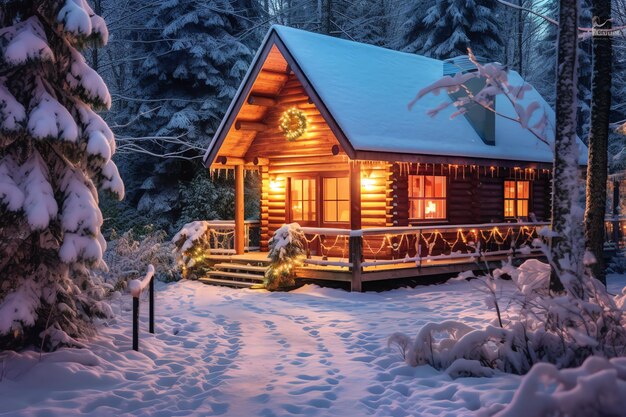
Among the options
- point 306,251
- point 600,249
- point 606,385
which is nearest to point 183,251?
point 306,251

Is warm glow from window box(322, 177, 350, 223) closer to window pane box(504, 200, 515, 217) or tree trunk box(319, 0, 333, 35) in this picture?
window pane box(504, 200, 515, 217)

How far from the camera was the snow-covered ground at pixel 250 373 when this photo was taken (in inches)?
251

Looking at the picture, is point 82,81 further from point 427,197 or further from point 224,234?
point 427,197

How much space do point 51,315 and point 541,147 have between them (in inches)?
729

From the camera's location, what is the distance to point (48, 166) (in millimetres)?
8484

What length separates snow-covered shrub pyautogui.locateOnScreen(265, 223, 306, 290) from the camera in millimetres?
15570

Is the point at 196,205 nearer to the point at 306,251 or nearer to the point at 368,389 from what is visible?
the point at 306,251

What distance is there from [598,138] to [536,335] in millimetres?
6054

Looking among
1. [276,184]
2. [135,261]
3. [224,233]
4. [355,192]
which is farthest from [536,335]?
[224,233]

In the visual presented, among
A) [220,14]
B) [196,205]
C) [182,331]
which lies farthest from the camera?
[220,14]

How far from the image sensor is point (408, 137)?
659 inches

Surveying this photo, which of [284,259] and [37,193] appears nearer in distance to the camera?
[37,193]

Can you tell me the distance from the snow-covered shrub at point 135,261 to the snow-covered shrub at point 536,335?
A: 358 inches

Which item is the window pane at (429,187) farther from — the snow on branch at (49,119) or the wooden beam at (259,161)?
the snow on branch at (49,119)
